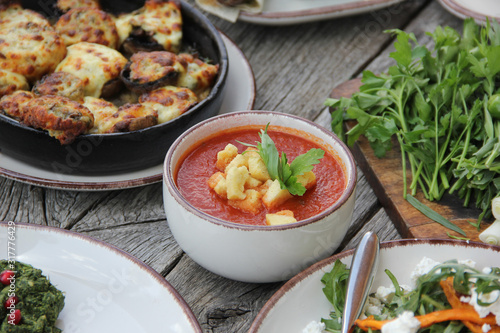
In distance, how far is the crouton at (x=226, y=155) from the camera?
2095 mm

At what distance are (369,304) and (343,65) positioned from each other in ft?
6.15

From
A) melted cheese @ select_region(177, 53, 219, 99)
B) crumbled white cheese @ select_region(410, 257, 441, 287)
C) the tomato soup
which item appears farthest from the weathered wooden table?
crumbled white cheese @ select_region(410, 257, 441, 287)

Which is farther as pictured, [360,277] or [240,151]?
[240,151]

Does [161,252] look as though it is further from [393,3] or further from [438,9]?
[438,9]

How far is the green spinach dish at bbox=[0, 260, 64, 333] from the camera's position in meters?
1.68

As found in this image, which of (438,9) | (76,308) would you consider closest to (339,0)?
(438,9)

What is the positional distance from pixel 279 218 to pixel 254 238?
11 cm

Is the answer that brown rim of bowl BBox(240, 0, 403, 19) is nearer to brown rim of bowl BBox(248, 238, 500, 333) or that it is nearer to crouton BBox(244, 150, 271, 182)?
crouton BBox(244, 150, 271, 182)

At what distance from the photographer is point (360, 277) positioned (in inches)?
70.5

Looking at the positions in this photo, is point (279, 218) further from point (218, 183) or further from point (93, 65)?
point (93, 65)

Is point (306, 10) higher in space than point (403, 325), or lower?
lower

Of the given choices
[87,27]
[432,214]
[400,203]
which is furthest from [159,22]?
[432,214]

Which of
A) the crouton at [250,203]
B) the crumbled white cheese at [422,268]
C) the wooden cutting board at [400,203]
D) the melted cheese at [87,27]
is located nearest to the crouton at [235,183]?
the crouton at [250,203]

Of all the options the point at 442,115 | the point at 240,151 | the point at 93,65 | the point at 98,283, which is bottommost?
the point at 98,283
